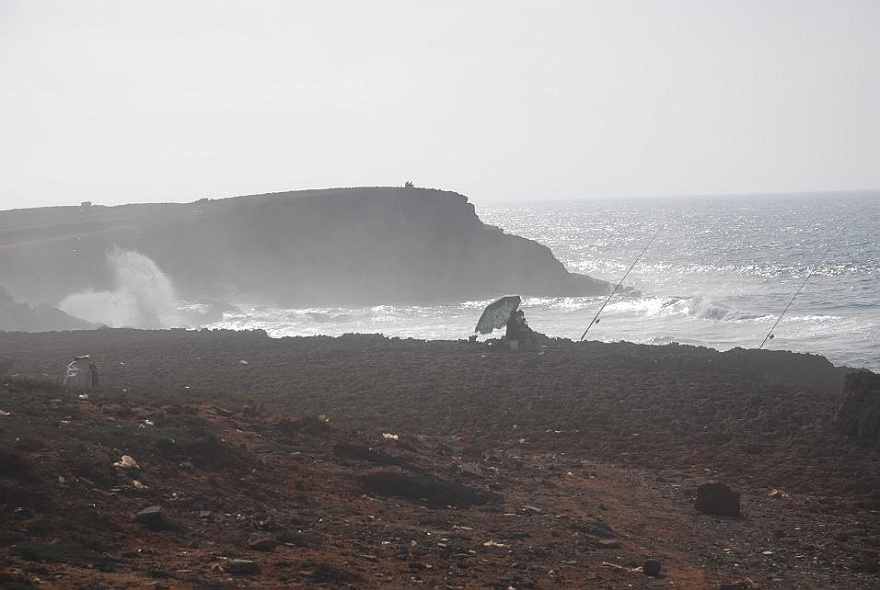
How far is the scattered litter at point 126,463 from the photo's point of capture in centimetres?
1245

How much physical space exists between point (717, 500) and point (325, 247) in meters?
57.2

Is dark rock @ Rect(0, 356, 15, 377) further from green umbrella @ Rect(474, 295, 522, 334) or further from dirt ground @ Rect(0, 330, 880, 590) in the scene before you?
green umbrella @ Rect(474, 295, 522, 334)

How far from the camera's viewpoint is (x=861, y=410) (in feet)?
64.5

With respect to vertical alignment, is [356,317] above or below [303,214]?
below

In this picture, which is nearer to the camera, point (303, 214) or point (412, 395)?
point (412, 395)

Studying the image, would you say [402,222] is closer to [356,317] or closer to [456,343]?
[356,317]

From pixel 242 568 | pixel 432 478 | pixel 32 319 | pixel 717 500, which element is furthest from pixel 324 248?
pixel 242 568

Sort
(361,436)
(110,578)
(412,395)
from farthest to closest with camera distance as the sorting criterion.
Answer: (412,395) < (361,436) < (110,578)

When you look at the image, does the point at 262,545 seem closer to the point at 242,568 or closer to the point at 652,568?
the point at 242,568

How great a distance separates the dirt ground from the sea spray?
85.9ft

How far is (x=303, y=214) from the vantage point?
7175cm

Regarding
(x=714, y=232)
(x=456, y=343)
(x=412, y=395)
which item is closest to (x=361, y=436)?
(x=412, y=395)

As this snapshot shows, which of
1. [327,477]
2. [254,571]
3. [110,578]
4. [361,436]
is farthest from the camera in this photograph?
[361,436]

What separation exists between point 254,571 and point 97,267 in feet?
169
